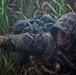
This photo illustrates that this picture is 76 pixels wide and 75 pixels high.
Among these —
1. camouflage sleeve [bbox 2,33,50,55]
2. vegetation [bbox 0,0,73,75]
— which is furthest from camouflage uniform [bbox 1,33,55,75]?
vegetation [bbox 0,0,73,75]

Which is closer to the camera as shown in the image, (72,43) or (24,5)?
(72,43)

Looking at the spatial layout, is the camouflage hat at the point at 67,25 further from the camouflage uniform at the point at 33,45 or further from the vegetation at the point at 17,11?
the vegetation at the point at 17,11

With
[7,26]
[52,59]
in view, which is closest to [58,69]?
[52,59]

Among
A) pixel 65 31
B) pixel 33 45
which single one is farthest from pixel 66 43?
pixel 33 45

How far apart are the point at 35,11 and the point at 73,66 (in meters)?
0.90

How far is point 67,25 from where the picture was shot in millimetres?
2494

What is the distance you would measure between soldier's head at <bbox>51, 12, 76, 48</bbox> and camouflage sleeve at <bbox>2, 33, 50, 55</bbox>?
14 cm

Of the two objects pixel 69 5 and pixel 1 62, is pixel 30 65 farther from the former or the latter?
pixel 69 5

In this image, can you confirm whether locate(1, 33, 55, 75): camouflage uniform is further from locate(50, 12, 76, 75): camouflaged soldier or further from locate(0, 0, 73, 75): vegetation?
locate(0, 0, 73, 75): vegetation

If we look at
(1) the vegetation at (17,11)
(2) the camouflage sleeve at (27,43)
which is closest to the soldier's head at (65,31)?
(2) the camouflage sleeve at (27,43)

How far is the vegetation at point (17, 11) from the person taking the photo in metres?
2.76

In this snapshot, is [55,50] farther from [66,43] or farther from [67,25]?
[67,25]

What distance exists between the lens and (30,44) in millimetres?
2291

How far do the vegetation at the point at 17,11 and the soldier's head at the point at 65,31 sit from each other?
0.47m
